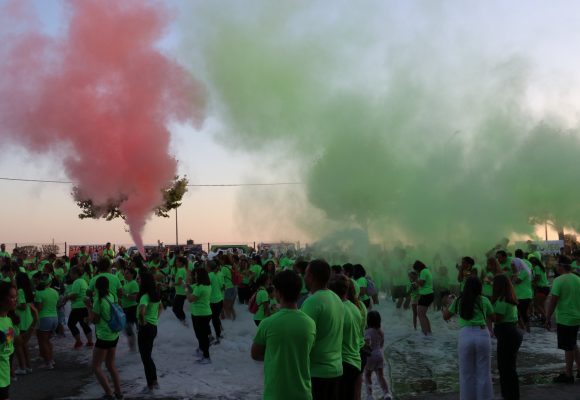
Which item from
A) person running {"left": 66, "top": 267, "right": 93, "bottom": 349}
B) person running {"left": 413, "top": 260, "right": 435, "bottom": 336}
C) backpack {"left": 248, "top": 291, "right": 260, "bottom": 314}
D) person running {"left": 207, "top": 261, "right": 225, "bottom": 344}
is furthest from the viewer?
person running {"left": 413, "top": 260, "right": 435, "bottom": 336}

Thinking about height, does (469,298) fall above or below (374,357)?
above

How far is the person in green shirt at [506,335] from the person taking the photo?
5.83 m

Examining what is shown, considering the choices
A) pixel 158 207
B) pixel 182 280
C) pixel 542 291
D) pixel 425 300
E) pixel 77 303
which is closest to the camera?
pixel 77 303

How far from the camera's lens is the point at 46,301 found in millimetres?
8281

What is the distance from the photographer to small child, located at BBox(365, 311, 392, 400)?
6070 mm

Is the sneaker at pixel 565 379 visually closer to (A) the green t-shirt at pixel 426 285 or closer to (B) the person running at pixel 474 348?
(B) the person running at pixel 474 348

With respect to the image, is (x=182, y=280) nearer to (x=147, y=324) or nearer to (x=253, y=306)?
(x=253, y=306)

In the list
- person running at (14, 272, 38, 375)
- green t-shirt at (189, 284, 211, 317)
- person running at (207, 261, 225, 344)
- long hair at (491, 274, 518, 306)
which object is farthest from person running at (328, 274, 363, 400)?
person running at (207, 261, 225, 344)

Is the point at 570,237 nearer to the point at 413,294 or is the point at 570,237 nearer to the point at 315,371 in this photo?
the point at 413,294

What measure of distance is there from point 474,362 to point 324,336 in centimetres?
236

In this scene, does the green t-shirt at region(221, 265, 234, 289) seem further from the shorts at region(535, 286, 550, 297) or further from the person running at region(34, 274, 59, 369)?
the shorts at region(535, 286, 550, 297)

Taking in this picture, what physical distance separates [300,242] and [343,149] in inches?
183

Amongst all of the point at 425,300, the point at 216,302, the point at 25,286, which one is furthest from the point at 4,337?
the point at 425,300

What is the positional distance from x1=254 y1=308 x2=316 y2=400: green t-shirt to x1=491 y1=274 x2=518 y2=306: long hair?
3388mm
